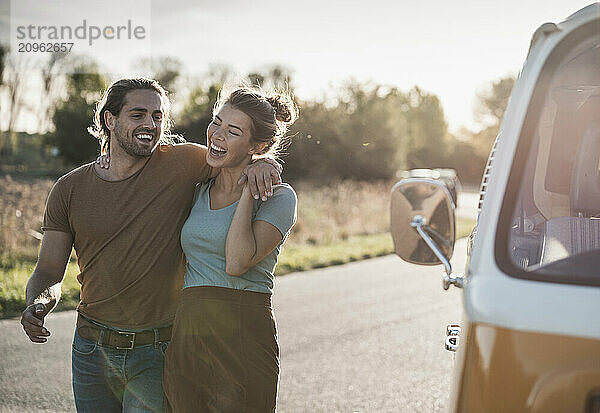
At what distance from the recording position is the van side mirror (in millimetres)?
2425

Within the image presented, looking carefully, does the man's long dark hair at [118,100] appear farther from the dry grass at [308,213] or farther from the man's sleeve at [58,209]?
the dry grass at [308,213]

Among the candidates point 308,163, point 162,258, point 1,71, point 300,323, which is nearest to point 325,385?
point 300,323

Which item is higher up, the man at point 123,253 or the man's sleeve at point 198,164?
the man's sleeve at point 198,164

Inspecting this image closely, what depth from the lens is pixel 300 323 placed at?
7.90 metres

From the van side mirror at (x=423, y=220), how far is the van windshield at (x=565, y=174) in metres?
0.23

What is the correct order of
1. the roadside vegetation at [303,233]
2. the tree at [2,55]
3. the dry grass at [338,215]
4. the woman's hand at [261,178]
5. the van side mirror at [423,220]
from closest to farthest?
the van side mirror at [423,220] < the woman's hand at [261,178] < the roadside vegetation at [303,233] < the dry grass at [338,215] < the tree at [2,55]

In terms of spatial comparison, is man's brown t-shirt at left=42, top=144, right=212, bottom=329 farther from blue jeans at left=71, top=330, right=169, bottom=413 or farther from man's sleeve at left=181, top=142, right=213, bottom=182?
blue jeans at left=71, top=330, right=169, bottom=413

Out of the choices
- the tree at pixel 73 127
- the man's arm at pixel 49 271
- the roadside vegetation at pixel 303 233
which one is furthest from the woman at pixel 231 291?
the tree at pixel 73 127

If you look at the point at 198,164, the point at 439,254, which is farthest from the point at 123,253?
the point at 439,254

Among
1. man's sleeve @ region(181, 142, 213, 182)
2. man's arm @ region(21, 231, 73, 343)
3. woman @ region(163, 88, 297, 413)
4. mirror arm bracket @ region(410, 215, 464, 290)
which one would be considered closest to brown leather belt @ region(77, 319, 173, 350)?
man's arm @ region(21, 231, 73, 343)

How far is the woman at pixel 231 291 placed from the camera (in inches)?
103

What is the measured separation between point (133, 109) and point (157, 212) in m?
0.42

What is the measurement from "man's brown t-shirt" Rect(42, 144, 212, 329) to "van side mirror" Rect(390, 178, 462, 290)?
868 mm

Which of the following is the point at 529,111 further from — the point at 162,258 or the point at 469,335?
the point at 162,258
